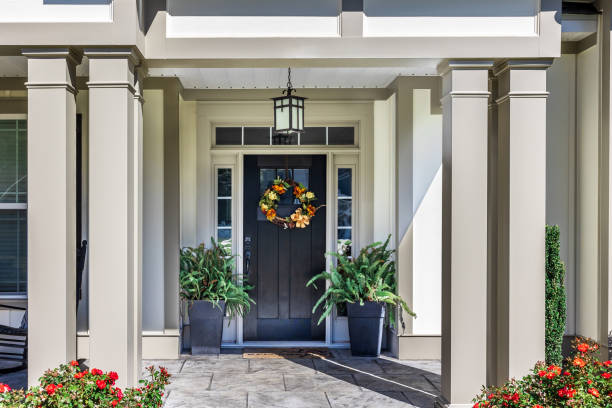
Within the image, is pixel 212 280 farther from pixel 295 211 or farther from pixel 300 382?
pixel 300 382

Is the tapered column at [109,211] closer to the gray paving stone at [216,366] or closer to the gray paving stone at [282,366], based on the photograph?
the gray paving stone at [216,366]

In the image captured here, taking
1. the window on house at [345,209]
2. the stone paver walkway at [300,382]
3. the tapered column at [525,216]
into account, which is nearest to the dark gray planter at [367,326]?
the stone paver walkway at [300,382]

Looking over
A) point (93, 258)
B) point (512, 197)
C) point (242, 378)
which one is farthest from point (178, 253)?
point (512, 197)

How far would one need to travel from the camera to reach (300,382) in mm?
5652

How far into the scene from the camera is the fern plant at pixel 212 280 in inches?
264

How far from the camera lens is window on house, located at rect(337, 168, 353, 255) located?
24.1ft

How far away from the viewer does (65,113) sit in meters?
4.18

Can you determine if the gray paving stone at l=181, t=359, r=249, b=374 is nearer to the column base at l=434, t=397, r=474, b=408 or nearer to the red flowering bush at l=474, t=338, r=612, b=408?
the column base at l=434, t=397, r=474, b=408

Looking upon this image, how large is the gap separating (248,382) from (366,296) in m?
1.67

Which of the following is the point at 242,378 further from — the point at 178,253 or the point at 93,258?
the point at 93,258

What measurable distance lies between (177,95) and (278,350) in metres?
3.13

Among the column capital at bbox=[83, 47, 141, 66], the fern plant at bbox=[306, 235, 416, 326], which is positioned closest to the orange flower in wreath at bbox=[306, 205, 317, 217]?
the fern plant at bbox=[306, 235, 416, 326]

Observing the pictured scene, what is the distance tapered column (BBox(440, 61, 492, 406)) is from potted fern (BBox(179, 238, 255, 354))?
299 cm

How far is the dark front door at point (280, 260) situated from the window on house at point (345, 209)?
0.67ft
